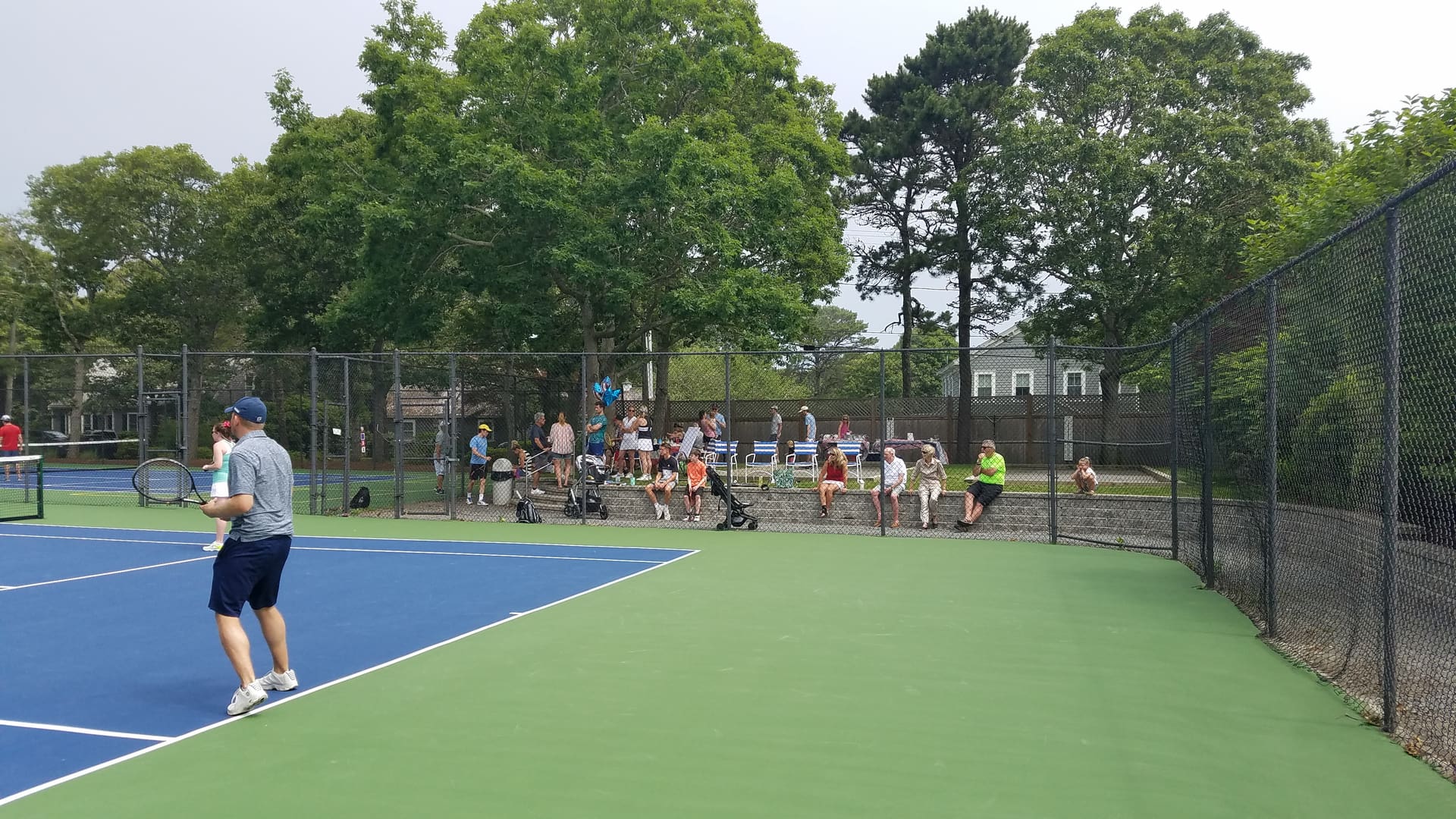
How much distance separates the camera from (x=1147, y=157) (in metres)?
29.5

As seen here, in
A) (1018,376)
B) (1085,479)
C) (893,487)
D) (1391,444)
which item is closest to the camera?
(1391,444)

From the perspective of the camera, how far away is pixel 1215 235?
2773cm

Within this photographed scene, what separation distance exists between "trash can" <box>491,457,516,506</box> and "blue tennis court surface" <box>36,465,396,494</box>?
Answer: 70.5 inches

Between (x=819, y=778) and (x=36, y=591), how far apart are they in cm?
870

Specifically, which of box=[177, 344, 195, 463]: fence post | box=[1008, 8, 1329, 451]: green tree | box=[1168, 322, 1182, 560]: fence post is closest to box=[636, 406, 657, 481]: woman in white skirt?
box=[177, 344, 195, 463]: fence post

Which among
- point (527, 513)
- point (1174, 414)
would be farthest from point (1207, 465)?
point (527, 513)

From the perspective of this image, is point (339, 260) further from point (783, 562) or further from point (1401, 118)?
point (1401, 118)

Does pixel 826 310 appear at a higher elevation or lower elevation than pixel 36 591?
higher

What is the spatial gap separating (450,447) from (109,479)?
522 inches

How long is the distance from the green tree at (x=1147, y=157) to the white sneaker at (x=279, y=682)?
26.6m

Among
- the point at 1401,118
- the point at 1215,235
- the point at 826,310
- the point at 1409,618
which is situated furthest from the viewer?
the point at 826,310

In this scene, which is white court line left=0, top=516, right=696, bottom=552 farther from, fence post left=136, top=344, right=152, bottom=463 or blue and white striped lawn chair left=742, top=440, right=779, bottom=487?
blue and white striped lawn chair left=742, top=440, right=779, bottom=487

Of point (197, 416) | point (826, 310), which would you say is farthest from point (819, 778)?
point (826, 310)

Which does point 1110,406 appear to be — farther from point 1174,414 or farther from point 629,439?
point 629,439
